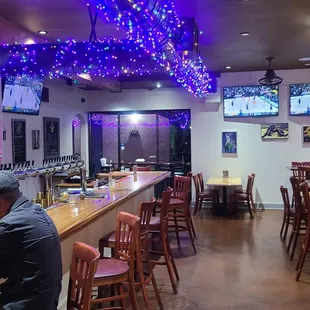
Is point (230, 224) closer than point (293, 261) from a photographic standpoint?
No

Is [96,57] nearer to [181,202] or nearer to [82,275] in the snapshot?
[181,202]

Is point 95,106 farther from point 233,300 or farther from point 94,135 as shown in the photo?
point 233,300

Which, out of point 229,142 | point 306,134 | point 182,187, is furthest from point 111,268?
point 306,134

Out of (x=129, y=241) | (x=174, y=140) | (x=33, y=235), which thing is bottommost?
(x=129, y=241)

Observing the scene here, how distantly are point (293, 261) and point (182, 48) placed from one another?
9.78 feet

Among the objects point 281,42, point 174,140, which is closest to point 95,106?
point 174,140

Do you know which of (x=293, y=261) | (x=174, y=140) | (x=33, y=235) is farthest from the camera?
(x=174, y=140)

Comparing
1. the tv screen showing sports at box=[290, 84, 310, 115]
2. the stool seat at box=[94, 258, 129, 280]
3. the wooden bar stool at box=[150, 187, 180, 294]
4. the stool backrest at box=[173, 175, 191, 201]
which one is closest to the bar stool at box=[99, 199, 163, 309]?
the wooden bar stool at box=[150, 187, 180, 294]

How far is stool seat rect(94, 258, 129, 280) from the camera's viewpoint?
2.90 metres

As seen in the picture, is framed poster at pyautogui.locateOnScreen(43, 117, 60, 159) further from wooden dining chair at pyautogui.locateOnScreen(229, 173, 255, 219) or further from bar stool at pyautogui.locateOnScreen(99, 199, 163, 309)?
bar stool at pyautogui.locateOnScreen(99, 199, 163, 309)

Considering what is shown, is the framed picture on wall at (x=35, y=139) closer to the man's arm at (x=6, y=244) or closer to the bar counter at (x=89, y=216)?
the bar counter at (x=89, y=216)

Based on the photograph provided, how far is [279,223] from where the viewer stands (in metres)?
7.55

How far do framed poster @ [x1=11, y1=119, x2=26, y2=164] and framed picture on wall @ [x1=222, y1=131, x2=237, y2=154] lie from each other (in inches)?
171

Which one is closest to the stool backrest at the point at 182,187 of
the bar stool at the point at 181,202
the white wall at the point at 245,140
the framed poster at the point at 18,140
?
the bar stool at the point at 181,202
